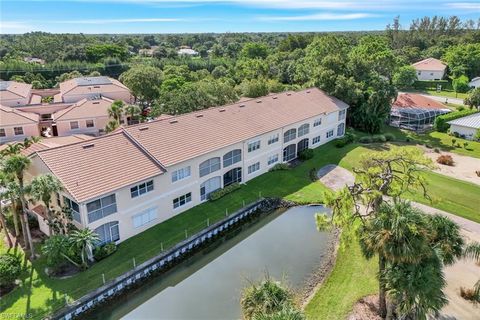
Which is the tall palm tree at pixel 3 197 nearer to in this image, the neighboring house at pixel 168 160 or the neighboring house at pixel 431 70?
the neighboring house at pixel 168 160

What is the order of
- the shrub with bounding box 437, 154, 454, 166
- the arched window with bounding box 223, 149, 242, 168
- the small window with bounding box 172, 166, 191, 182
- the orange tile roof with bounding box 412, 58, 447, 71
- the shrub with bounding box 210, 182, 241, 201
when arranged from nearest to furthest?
1. the small window with bounding box 172, 166, 191, 182
2. the shrub with bounding box 210, 182, 241, 201
3. the arched window with bounding box 223, 149, 242, 168
4. the shrub with bounding box 437, 154, 454, 166
5. the orange tile roof with bounding box 412, 58, 447, 71

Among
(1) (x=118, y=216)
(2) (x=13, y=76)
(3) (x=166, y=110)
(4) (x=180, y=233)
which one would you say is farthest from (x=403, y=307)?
(2) (x=13, y=76)

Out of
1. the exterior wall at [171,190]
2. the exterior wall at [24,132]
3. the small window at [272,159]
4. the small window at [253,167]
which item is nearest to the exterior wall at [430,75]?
the exterior wall at [171,190]

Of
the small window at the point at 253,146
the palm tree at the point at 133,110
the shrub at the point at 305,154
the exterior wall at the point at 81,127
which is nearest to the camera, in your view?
Answer: the small window at the point at 253,146

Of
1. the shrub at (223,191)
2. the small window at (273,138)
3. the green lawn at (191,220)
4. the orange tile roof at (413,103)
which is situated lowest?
the green lawn at (191,220)

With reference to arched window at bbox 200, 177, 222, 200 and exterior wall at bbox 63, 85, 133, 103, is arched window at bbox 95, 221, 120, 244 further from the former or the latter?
exterior wall at bbox 63, 85, 133, 103

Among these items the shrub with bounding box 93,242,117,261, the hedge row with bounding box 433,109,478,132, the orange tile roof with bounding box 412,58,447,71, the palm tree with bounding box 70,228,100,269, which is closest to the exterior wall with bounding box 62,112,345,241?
the palm tree with bounding box 70,228,100,269

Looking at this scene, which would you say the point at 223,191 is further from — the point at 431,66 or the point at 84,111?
the point at 431,66
